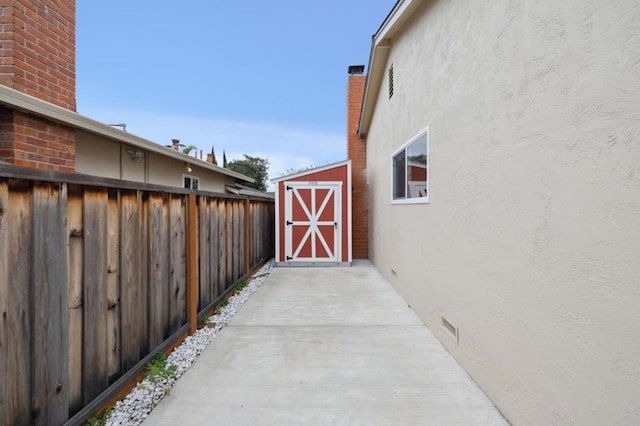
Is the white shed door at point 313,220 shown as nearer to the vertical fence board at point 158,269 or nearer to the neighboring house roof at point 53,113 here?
the neighboring house roof at point 53,113

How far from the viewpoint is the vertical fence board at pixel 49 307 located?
166 cm

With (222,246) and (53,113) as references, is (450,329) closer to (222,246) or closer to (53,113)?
(222,246)

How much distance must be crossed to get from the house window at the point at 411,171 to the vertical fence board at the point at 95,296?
11.0ft

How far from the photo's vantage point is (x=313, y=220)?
27.0ft

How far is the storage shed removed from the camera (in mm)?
8172

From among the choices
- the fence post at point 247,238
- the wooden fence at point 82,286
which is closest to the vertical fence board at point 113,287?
the wooden fence at point 82,286

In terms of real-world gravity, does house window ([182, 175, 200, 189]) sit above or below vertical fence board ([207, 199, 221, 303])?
above

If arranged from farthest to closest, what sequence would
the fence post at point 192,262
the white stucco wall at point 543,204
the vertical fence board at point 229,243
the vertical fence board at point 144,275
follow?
the vertical fence board at point 229,243, the fence post at point 192,262, the vertical fence board at point 144,275, the white stucco wall at point 543,204

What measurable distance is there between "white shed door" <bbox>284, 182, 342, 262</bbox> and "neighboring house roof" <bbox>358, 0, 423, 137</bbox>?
224cm

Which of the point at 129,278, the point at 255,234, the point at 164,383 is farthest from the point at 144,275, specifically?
the point at 255,234

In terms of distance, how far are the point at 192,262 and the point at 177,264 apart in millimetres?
283

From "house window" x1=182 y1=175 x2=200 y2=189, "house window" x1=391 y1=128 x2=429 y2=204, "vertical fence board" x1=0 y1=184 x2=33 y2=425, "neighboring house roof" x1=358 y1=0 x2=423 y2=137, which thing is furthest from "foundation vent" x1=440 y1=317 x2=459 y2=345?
"house window" x1=182 y1=175 x2=200 y2=189

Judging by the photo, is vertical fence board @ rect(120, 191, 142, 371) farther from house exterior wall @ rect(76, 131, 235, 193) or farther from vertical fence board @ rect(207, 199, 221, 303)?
house exterior wall @ rect(76, 131, 235, 193)

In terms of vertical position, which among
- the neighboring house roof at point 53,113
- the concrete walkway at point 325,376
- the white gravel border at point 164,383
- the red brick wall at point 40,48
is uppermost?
the red brick wall at point 40,48
